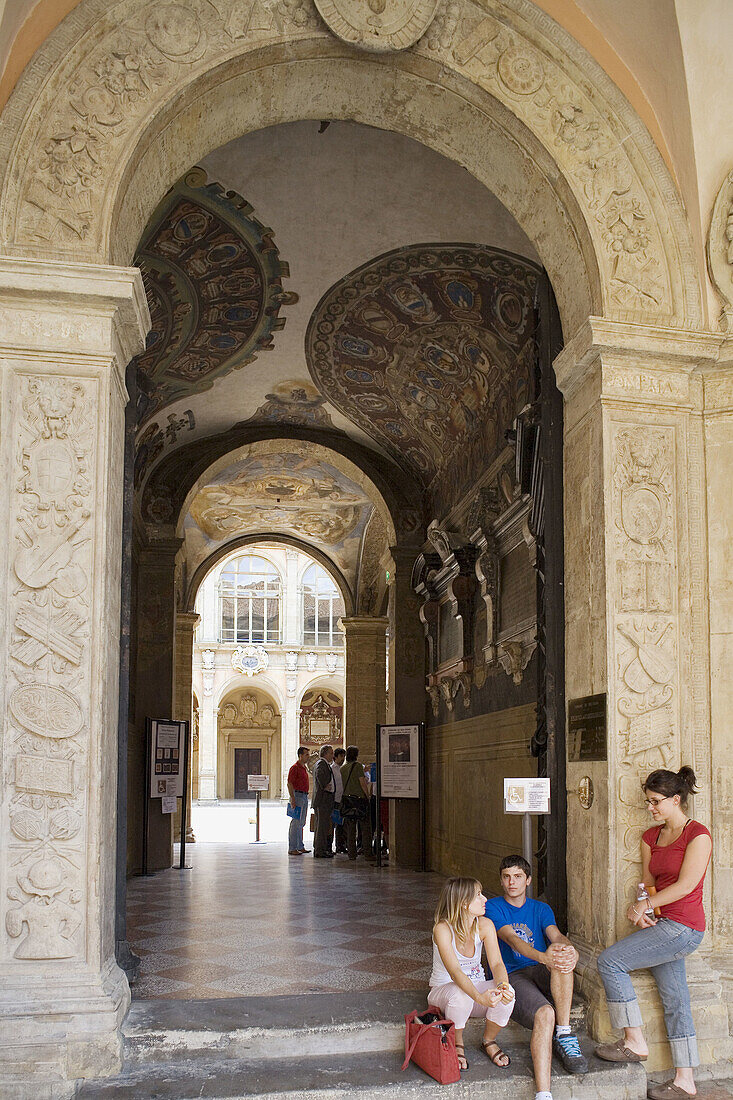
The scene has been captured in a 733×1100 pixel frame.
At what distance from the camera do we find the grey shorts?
14.7ft

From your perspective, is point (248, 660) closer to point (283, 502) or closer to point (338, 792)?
point (283, 502)

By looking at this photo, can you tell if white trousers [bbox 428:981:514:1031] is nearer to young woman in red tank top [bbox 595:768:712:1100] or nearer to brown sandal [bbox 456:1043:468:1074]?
brown sandal [bbox 456:1043:468:1074]

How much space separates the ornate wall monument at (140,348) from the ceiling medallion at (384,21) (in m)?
0.02

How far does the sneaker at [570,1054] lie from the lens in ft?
14.3

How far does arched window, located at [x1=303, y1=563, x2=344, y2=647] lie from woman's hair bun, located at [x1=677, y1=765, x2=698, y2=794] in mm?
34949

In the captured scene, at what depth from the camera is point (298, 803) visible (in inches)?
532

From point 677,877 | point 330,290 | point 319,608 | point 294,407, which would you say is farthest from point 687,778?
point 319,608

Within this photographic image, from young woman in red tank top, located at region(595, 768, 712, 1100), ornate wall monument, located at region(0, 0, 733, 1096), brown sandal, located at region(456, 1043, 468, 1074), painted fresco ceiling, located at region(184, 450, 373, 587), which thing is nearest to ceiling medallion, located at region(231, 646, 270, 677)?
painted fresco ceiling, located at region(184, 450, 373, 587)

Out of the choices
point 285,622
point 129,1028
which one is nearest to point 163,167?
point 129,1028

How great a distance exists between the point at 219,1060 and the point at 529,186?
4.61m

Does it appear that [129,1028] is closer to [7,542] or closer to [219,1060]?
[219,1060]

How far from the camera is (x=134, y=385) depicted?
569 centimetres

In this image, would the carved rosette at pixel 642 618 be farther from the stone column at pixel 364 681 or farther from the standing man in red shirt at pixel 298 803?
the stone column at pixel 364 681

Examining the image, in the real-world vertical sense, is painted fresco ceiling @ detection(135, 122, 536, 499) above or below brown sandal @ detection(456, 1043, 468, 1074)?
above
